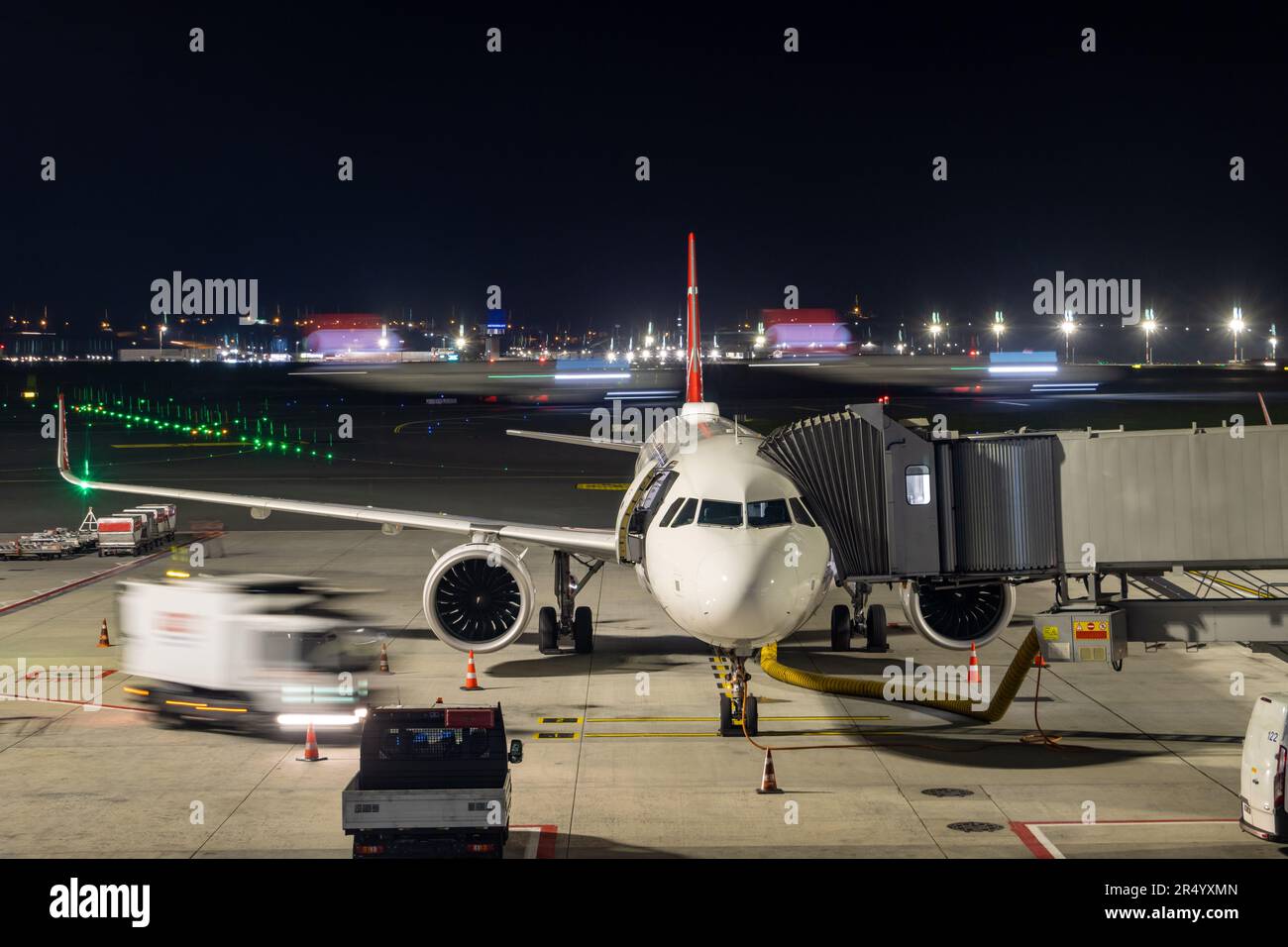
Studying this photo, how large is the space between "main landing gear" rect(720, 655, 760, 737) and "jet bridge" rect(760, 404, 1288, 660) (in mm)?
2313

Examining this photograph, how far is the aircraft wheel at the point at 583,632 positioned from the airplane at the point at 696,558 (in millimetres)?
27

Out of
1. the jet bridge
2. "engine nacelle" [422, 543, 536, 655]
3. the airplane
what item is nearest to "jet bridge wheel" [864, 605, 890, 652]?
the airplane

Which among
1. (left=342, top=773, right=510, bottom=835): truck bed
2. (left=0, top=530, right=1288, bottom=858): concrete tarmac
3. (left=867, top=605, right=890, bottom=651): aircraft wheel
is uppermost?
(left=867, top=605, right=890, bottom=651): aircraft wheel

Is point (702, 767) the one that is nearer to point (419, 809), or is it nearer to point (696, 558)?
point (696, 558)

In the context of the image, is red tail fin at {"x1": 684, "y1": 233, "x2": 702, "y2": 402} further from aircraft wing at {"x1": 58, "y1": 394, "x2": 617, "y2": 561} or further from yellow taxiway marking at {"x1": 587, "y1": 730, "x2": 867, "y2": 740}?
yellow taxiway marking at {"x1": 587, "y1": 730, "x2": 867, "y2": 740}

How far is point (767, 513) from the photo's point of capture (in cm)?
2122

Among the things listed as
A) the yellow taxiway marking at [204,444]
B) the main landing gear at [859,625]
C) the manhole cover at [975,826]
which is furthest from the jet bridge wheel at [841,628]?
the yellow taxiway marking at [204,444]

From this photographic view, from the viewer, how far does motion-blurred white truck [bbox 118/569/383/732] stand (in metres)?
21.6

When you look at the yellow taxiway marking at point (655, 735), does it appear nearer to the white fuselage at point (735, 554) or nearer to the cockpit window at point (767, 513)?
the white fuselage at point (735, 554)

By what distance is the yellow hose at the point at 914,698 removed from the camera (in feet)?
72.9

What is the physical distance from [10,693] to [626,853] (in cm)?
1405

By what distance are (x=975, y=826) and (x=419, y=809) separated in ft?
22.7

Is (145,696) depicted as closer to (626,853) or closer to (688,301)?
(626,853)
